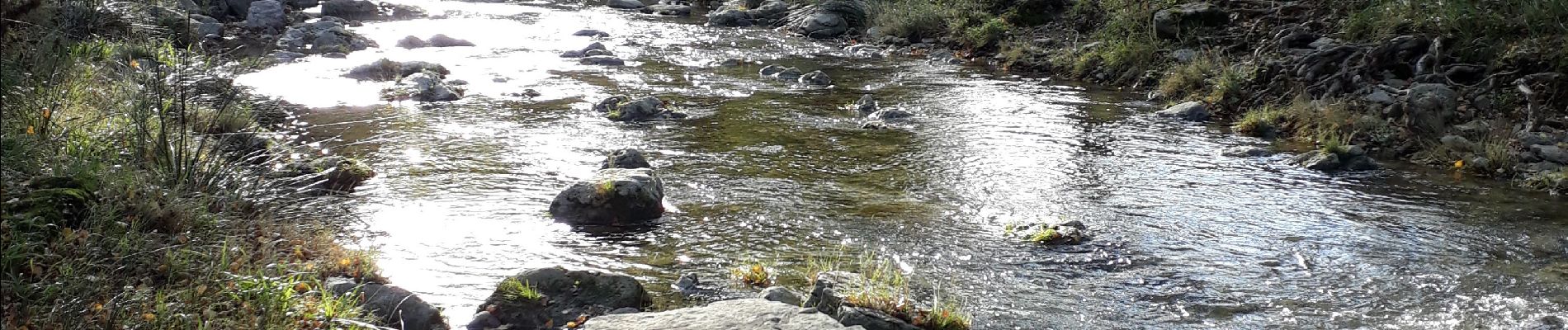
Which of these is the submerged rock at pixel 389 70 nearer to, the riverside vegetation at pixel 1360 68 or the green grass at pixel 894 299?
the riverside vegetation at pixel 1360 68

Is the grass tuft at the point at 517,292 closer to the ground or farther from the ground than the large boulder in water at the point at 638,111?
farther from the ground

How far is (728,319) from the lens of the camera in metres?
5.00

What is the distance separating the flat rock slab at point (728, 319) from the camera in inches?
193

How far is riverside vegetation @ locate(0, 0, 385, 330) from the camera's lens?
4.47 meters

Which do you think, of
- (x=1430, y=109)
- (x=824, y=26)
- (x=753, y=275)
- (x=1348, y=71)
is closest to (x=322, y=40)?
(x=824, y=26)

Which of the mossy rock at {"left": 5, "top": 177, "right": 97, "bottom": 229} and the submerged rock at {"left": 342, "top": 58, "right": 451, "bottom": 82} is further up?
the mossy rock at {"left": 5, "top": 177, "right": 97, "bottom": 229}

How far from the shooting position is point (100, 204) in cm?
534

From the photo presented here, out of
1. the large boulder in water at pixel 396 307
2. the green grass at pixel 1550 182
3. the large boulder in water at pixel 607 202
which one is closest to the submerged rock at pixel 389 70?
the large boulder in water at pixel 607 202

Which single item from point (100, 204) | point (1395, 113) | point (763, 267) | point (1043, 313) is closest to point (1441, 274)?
point (1043, 313)

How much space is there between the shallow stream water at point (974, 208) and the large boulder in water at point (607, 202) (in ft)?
0.65

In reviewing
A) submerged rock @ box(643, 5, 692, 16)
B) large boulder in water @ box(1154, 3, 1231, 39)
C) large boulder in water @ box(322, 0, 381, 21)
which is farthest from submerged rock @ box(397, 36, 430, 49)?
large boulder in water @ box(1154, 3, 1231, 39)

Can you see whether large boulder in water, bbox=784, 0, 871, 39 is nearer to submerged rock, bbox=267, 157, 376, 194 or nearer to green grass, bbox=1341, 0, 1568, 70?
green grass, bbox=1341, 0, 1568, 70

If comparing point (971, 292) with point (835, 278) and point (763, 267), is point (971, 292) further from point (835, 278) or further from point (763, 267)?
point (763, 267)

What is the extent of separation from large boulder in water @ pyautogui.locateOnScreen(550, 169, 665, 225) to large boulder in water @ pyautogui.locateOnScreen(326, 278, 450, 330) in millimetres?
2207
